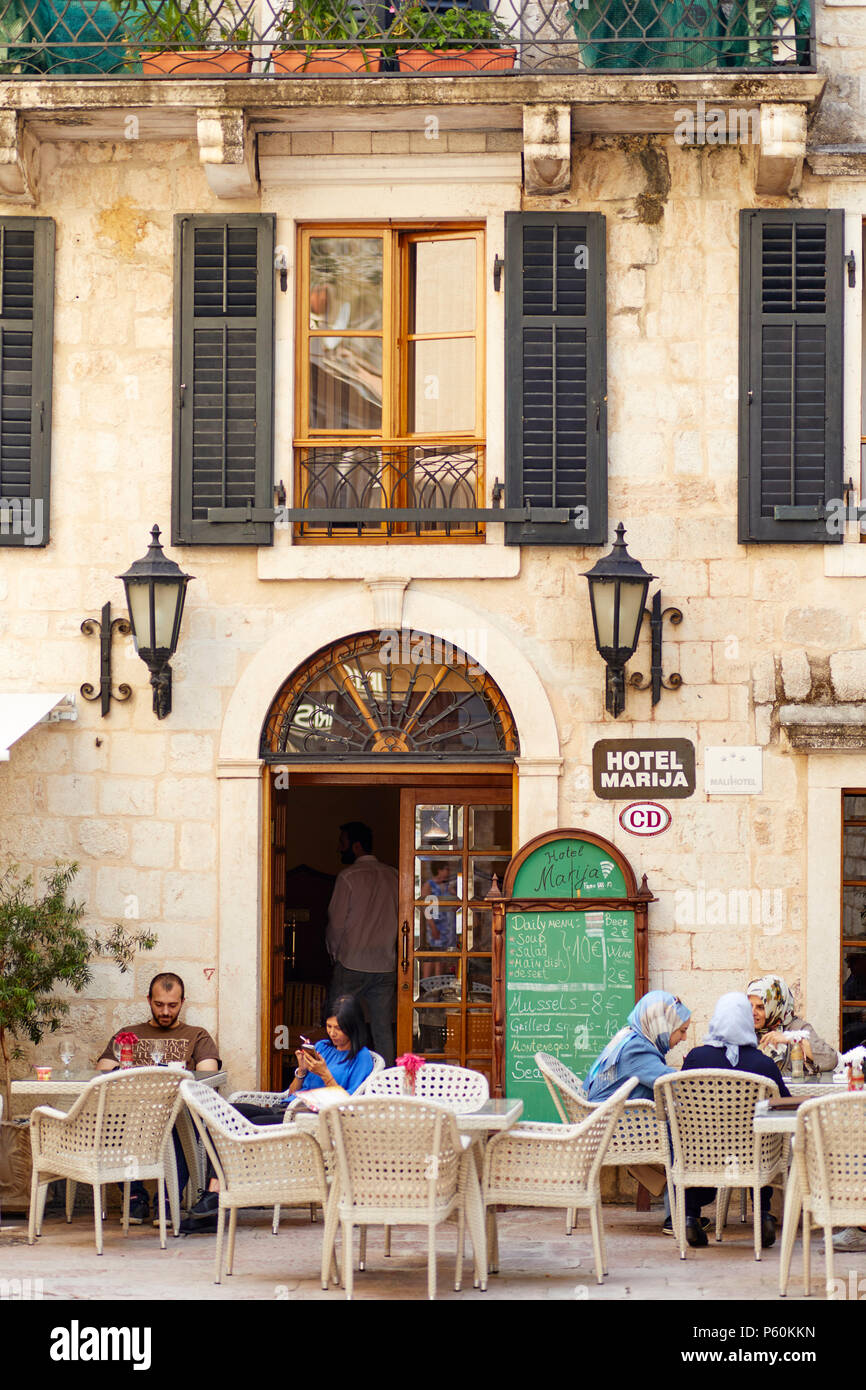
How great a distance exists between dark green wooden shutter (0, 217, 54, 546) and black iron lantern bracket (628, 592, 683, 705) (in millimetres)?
3362

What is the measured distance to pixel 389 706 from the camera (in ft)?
33.9

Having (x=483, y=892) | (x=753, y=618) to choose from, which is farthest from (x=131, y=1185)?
(x=753, y=618)

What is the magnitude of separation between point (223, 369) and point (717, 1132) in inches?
195

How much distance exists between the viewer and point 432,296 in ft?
34.8

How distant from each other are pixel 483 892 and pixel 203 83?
15.4ft

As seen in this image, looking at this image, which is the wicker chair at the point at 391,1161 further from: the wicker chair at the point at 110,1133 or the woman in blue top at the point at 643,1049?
the woman in blue top at the point at 643,1049

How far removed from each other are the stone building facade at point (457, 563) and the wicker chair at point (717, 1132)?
1.86 metres

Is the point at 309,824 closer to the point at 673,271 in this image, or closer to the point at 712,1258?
the point at 673,271

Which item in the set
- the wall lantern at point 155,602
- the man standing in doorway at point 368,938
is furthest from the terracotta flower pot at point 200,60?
the man standing in doorway at point 368,938

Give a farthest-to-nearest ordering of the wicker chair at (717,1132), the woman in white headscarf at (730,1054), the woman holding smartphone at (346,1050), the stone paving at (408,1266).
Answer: the woman holding smartphone at (346,1050), the woman in white headscarf at (730,1054), the wicker chair at (717,1132), the stone paving at (408,1266)

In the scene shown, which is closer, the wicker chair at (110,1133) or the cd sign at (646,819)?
the wicker chair at (110,1133)

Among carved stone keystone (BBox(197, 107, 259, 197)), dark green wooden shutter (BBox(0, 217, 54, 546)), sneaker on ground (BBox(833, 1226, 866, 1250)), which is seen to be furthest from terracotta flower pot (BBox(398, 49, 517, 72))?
sneaker on ground (BBox(833, 1226, 866, 1250))

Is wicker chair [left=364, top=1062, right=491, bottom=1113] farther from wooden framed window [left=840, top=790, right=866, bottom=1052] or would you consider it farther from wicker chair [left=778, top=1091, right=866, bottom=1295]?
wooden framed window [left=840, top=790, right=866, bottom=1052]

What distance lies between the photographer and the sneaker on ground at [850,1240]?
8.25 m
